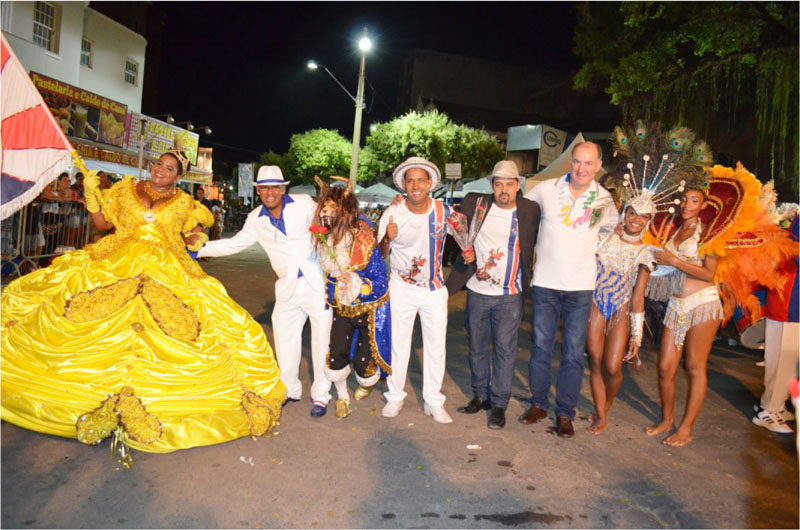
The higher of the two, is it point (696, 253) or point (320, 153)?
point (320, 153)

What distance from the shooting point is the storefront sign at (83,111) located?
601 inches

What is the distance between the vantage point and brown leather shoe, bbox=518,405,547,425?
4.48 metres

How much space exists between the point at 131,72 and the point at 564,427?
2510 cm

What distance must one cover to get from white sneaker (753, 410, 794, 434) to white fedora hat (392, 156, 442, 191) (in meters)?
3.48

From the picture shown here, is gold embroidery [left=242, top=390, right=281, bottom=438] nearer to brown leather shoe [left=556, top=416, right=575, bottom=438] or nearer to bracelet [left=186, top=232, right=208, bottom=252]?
bracelet [left=186, top=232, right=208, bottom=252]

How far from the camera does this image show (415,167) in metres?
4.34

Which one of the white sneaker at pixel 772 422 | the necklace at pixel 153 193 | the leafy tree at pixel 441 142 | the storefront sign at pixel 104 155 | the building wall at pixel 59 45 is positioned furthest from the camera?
the leafy tree at pixel 441 142

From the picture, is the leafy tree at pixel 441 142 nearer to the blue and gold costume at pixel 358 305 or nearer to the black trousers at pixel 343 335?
the blue and gold costume at pixel 358 305

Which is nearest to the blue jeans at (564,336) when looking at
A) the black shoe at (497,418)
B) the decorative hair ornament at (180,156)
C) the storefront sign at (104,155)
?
the black shoe at (497,418)

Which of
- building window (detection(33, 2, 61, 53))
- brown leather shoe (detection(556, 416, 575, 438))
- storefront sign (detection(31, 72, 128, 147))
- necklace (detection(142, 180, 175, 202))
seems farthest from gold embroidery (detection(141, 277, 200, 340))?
building window (detection(33, 2, 61, 53))

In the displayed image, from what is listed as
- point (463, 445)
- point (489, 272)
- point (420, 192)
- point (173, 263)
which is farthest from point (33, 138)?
point (463, 445)

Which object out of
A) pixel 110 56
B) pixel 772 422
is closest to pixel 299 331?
pixel 772 422

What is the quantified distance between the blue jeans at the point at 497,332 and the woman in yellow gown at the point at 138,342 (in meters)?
1.66

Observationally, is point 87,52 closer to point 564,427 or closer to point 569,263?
point 569,263
